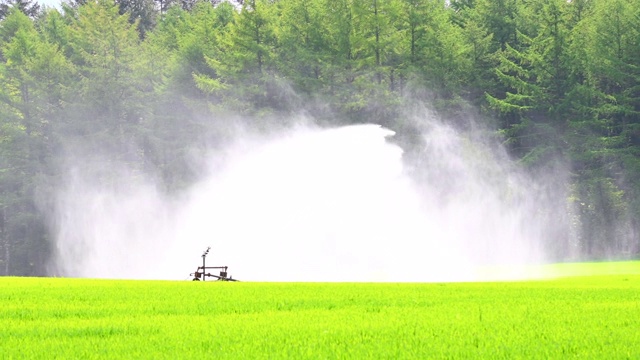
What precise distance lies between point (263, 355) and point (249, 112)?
204 feet

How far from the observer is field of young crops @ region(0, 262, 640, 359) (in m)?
12.8

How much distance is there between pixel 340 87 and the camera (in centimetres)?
7350

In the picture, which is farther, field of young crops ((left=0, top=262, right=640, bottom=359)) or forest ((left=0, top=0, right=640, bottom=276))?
forest ((left=0, top=0, right=640, bottom=276))

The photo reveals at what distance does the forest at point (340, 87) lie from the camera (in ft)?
223

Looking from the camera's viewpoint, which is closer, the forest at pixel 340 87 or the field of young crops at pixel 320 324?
the field of young crops at pixel 320 324

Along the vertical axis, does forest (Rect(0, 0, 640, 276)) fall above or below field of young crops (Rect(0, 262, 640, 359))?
above

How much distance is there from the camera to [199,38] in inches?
3282

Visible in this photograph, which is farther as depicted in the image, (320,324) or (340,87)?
(340,87)

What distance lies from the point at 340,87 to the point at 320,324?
58.4 meters

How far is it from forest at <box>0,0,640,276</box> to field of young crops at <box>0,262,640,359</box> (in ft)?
151

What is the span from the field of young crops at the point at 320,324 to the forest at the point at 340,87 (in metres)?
46.0

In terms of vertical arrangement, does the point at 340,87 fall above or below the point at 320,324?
above

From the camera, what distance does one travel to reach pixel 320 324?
15.7 metres

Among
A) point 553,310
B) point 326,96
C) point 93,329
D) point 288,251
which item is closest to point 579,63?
point 326,96
